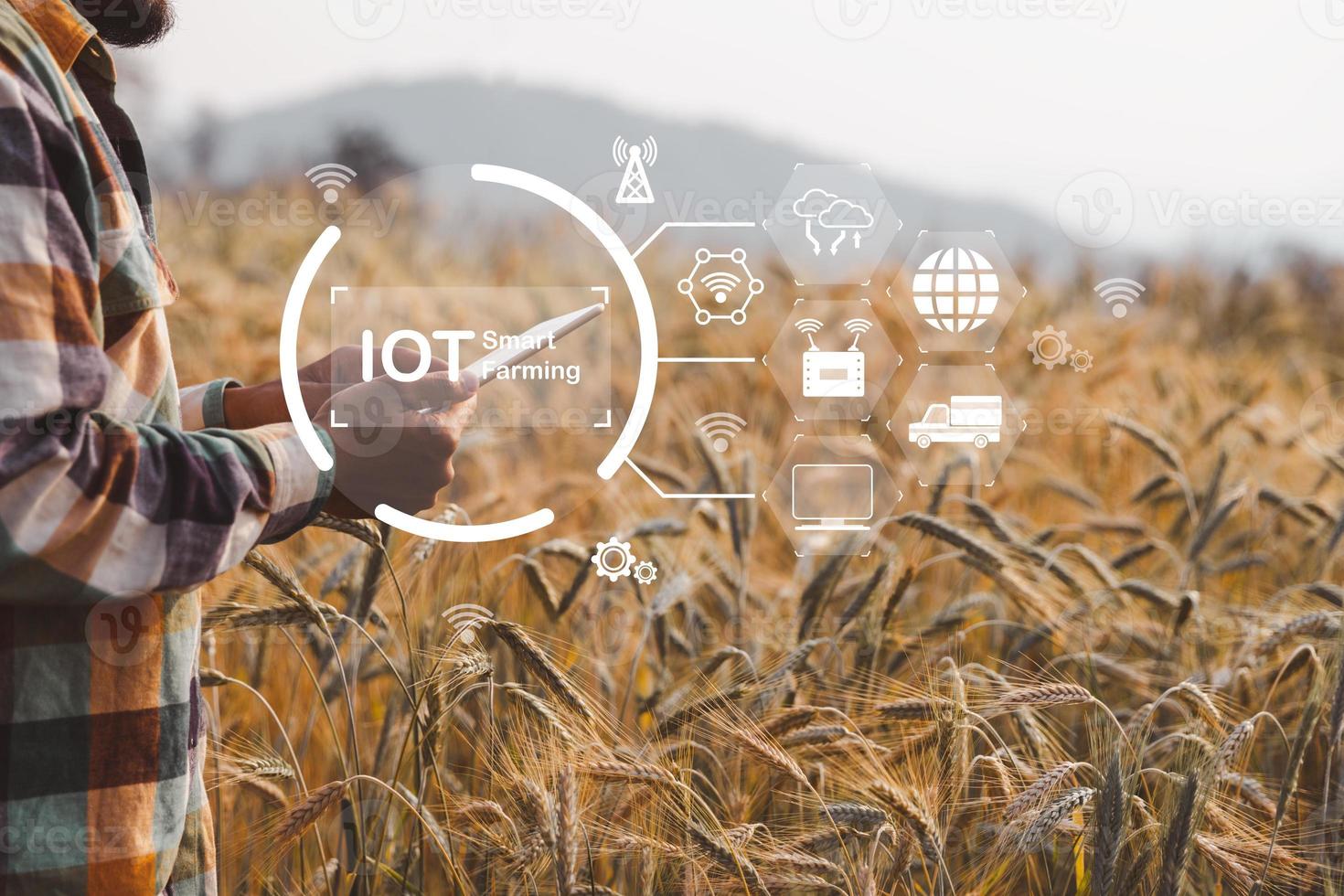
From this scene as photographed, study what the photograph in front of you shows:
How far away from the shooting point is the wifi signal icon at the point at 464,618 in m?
1.19

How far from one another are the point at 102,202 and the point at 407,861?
891 millimetres

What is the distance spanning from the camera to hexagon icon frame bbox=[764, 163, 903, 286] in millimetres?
1261

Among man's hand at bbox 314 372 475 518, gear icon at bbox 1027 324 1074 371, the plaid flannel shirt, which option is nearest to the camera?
the plaid flannel shirt

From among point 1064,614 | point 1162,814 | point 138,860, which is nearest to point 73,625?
point 138,860

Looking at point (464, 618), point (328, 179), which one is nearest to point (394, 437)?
point (464, 618)

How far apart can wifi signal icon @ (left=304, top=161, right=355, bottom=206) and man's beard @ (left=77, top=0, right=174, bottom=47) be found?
0.24 m

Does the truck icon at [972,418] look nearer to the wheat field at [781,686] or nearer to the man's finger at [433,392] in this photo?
the wheat field at [781,686]

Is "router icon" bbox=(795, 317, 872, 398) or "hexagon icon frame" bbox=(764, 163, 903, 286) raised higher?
"hexagon icon frame" bbox=(764, 163, 903, 286)

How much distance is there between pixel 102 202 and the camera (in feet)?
2.44

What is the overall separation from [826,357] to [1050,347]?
421 millimetres

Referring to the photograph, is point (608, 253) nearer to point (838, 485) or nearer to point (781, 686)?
point (838, 485)

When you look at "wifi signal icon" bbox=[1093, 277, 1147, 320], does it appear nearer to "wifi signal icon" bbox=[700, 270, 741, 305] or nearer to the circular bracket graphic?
"wifi signal icon" bbox=[700, 270, 741, 305]

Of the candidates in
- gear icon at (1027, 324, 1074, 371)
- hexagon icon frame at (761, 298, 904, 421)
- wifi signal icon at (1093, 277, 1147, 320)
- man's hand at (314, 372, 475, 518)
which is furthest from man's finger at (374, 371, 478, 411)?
wifi signal icon at (1093, 277, 1147, 320)

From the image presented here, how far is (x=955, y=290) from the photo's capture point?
1334 millimetres
